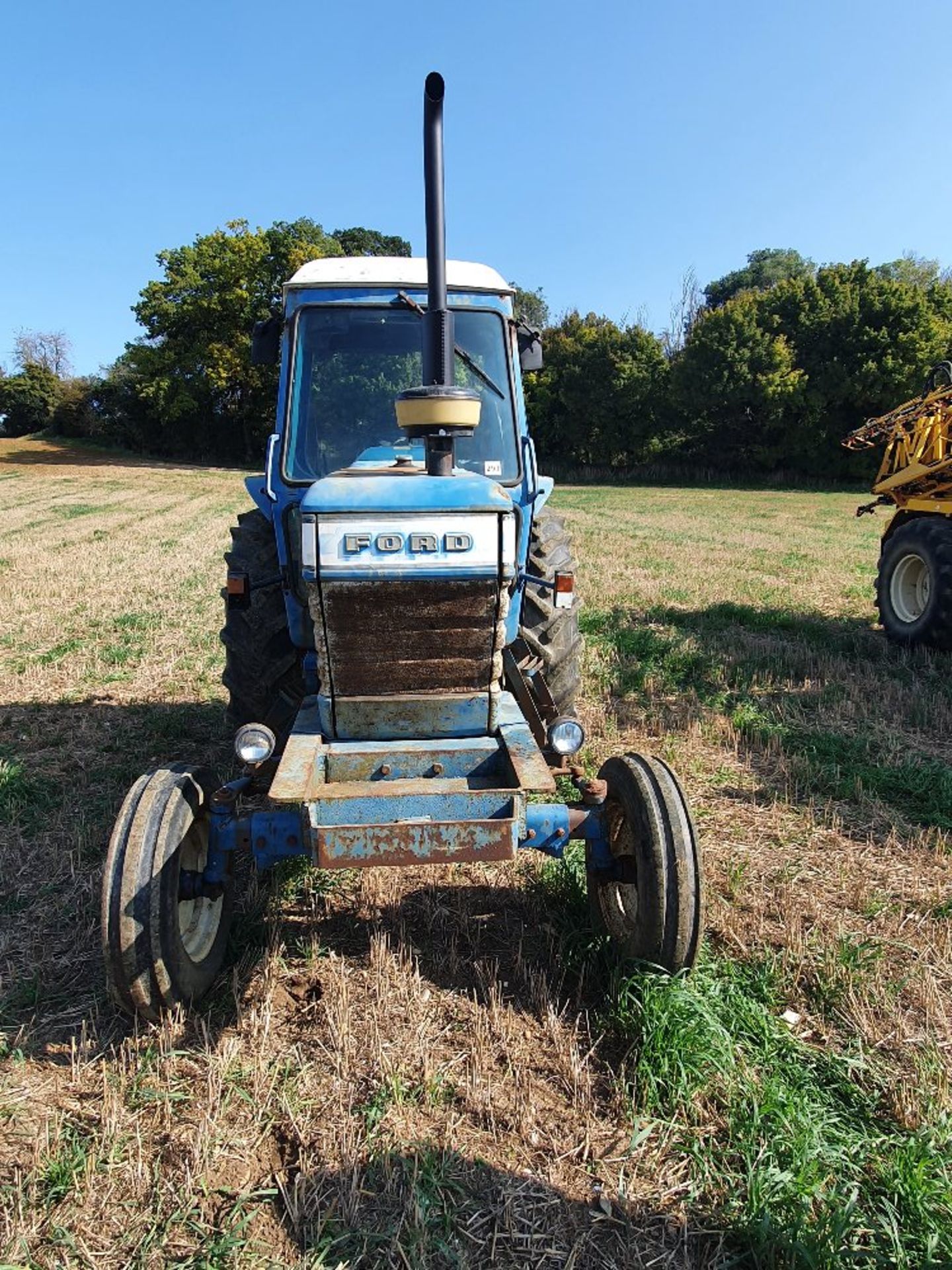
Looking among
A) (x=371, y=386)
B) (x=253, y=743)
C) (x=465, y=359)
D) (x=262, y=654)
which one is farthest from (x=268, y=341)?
(x=253, y=743)

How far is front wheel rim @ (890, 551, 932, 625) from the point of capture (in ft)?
24.5

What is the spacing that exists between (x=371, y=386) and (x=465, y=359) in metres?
0.50

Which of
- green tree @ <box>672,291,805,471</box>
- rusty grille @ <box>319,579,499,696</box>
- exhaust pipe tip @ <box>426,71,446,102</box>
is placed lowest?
rusty grille @ <box>319,579,499,696</box>

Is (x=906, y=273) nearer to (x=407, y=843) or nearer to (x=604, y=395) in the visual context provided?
(x=604, y=395)

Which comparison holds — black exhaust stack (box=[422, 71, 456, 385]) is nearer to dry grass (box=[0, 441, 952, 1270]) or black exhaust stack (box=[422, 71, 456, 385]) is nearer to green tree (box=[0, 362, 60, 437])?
dry grass (box=[0, 441, 952, 1270])

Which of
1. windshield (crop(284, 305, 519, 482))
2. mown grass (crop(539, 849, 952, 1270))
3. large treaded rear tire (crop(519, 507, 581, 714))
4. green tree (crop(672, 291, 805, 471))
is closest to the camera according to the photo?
mown grass (crop(539, 849, 952, 1270))

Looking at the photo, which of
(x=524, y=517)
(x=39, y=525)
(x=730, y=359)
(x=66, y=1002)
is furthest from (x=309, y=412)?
(x=730, y=359)

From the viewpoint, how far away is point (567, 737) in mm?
3221

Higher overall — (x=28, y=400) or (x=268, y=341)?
(x=28, y=400)

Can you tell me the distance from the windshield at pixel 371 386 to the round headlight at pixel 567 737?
4.37 feet

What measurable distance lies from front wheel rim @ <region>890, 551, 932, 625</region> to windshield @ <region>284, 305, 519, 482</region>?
5.05 meters

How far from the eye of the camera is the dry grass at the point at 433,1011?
6.88 ft

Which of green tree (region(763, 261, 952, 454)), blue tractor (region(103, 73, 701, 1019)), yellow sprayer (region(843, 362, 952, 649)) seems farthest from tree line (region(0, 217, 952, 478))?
blue tractor (region(103, 73, 701, 1019))

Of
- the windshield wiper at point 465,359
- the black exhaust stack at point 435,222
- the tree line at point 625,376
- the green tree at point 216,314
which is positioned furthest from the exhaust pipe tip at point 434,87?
the green tree at point 216,314
